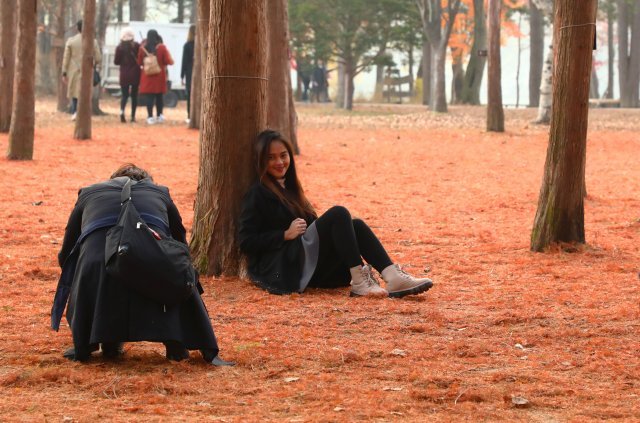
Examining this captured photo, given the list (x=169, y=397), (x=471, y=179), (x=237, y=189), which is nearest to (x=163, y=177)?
(x=471, y=179)

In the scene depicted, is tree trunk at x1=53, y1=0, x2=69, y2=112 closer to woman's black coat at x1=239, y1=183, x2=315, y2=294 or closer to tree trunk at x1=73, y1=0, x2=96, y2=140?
tree trunk at x1=73, y1=0, x2=96, y2=140

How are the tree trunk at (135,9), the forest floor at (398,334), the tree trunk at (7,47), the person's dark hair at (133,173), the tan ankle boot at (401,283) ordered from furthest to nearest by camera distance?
the tree trunk at (135,9), the tree trunk at (7,47), the tan ankle boot at (401,283), the person's dark hair at (133,173), the forest floor at (398,334)

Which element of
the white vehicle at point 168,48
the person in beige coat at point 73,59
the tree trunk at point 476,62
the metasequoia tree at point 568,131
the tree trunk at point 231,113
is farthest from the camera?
the white vehicle at point 168,48

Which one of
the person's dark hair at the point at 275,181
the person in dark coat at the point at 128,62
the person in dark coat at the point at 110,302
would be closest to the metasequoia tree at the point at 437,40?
the person in dark coat at the point at 128,62

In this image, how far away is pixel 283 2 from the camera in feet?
54.3

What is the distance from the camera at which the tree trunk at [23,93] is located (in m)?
16.4

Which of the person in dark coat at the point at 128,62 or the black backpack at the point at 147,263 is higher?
the person in dark coat at the point at 128,62

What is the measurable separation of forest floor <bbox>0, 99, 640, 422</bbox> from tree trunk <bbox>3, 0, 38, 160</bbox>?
1970 mm

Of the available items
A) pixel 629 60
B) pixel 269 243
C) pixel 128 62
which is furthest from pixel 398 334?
pixel 629 60

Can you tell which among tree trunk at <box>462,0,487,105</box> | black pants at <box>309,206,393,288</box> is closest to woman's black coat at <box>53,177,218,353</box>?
black pants at <box>309,206,393,288</box>

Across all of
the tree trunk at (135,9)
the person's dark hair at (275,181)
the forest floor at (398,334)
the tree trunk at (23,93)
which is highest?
the tree trunk at (135,9)

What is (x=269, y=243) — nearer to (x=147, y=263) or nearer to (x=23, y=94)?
(x=147, y=263)

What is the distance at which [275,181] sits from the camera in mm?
8242

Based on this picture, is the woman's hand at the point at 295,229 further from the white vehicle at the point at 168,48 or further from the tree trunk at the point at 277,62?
the white vehicle at the point at 168,48
